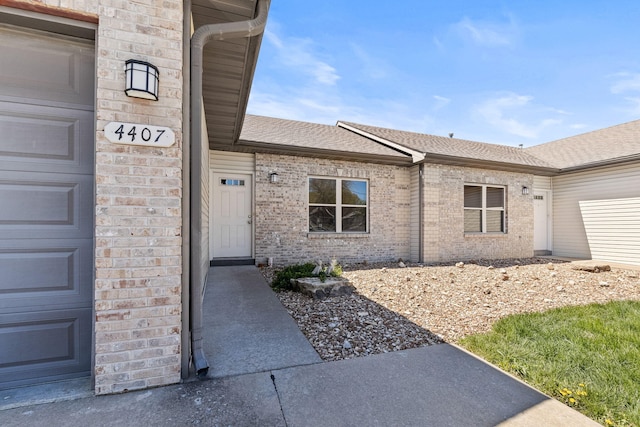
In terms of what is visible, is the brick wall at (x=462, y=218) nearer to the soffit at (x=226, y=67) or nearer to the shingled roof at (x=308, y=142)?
the shingled roof at (x=308, y=142)

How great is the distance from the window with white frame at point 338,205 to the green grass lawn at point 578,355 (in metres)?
4.90

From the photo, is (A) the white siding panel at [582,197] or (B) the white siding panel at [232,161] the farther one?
(A) the white siding panel at [582,197]

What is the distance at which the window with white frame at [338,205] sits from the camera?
25.8 feet

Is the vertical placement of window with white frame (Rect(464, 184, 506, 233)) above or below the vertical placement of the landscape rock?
above

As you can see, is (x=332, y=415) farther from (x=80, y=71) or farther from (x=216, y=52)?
(x=216, y=52)

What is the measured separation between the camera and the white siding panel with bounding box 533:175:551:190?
33.3 ft

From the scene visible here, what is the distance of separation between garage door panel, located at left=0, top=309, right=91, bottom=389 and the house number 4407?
1.37 meters

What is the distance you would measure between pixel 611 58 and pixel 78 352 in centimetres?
1142

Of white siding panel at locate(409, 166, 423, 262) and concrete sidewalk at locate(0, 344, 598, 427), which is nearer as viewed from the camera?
concrete sidewalk at locate(0, 344, 598, 427)

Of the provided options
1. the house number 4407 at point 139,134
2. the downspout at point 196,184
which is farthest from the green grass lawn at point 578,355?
the house number 4407 at point 139,134

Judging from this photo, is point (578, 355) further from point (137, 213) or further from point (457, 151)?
point (457, 151)

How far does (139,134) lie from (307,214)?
5704mm

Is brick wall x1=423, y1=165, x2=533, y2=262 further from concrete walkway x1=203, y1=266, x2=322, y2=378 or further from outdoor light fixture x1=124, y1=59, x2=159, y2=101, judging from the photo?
outdoor light fixture x1=124, y1=59, x2=159, y2=101

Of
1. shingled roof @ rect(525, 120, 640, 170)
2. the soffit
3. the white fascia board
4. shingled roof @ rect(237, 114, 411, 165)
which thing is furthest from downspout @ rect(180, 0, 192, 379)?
shingled roof @ rect(525, 120, 640, 170)
